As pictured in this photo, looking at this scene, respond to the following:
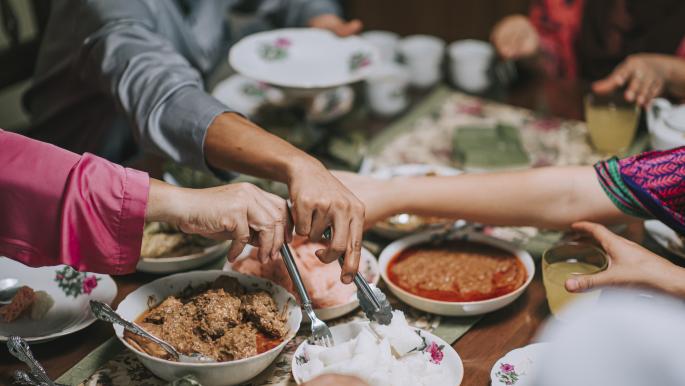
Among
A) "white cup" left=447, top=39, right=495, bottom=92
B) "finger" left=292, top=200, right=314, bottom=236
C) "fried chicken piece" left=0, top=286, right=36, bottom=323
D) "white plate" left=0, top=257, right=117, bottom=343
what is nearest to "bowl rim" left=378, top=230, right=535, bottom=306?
"finger" left=292, top=200, right=314, bottom=236

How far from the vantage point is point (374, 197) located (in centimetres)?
157

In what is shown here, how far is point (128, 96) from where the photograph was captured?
1692 mm

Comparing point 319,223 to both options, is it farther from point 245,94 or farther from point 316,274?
point 245,94

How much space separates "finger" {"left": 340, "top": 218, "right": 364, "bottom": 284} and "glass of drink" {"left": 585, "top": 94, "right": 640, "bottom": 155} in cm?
101

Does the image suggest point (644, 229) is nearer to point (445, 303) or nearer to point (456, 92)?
point (445, 303)

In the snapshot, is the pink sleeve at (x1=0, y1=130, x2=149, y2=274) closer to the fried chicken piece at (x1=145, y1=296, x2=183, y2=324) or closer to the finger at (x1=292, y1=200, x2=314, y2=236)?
the fried chicken piece at (x1=145, y1=296, x2=183, y2=324)

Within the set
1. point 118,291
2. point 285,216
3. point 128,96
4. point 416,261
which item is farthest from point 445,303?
point 128,96

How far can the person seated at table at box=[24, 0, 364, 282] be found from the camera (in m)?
1.35

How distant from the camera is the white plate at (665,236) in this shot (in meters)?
1.51

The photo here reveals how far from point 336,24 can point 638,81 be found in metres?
0.96

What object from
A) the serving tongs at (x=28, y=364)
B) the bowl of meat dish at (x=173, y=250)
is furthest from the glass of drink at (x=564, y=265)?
the serving tongs at (x=28, y=364)

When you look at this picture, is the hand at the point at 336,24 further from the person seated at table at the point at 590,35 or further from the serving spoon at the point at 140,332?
the serving spoon at the point at 140,332

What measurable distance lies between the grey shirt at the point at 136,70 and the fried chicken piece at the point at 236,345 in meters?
0.54

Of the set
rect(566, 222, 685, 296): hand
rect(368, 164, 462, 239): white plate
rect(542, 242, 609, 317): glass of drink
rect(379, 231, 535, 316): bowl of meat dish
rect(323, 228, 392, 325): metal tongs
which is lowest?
rect(368, 164, 462, 239): white plate
